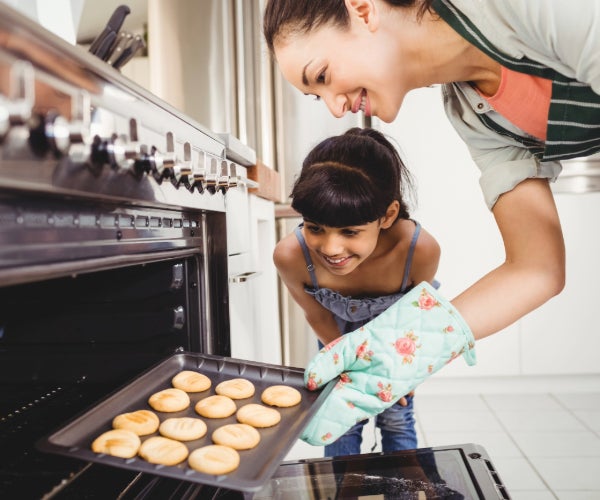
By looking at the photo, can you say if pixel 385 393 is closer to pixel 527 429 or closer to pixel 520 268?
pixel 520 268

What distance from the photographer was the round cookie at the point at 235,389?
83 cm

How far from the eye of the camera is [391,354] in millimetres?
876

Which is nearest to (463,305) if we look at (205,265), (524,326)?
(205,265)

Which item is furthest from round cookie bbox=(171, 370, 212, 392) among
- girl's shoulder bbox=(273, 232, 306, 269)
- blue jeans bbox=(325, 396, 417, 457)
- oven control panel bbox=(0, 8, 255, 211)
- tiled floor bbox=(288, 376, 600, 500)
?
tiled floor bbox=(288, 376, 600, 500)

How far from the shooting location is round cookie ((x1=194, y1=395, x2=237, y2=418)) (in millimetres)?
779

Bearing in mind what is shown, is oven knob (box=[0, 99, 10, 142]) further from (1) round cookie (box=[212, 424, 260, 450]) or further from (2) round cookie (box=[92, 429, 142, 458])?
(1) round cookie (box=[212, 424, 260, 450])

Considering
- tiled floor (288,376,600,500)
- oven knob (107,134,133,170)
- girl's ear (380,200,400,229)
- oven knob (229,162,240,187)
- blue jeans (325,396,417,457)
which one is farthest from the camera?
tiled floor (288,376,600,500)

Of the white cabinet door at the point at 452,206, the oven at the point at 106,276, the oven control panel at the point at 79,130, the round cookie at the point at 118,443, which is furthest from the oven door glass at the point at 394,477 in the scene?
the white cabinet door at the point at 452,206

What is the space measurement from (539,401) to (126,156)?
8.47 feet

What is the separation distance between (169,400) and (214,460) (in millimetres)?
158

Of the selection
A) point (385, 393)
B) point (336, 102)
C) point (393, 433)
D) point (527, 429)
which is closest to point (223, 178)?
point (336, 102)

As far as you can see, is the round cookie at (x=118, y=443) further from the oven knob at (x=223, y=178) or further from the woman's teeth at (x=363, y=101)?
the woman's teeth at (x=363, y=101)

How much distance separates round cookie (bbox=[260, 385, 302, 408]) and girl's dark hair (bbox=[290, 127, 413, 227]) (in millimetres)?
561

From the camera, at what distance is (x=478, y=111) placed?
3.17 feet
